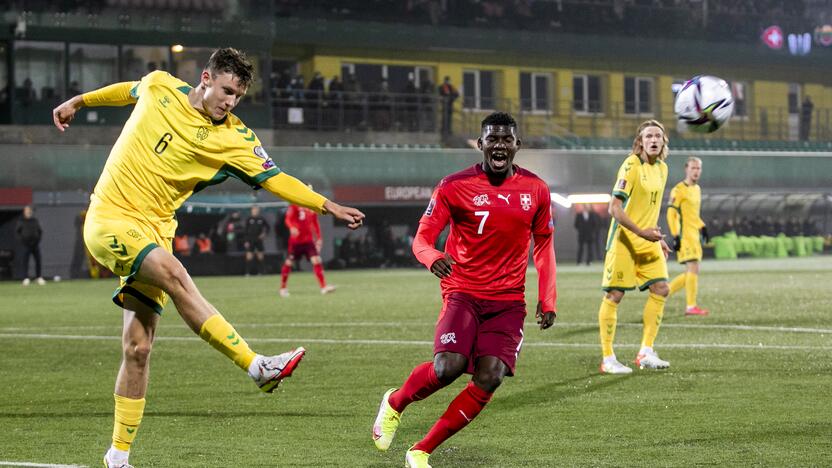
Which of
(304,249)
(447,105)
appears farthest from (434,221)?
(447,105)

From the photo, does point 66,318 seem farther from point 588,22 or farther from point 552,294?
point 588,22

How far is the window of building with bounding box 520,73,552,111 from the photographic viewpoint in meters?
55.2

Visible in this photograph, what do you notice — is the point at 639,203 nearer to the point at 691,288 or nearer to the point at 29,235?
the point at 691,288

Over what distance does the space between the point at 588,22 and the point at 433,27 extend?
8366 mm

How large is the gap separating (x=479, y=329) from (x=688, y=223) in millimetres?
13828

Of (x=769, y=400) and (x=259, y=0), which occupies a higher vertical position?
(x=259, y=0)

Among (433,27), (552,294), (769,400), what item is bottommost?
(769,400)

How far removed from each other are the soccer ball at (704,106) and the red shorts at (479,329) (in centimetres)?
603

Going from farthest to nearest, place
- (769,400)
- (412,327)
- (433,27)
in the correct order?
(433,27), (412,327), (769,400)

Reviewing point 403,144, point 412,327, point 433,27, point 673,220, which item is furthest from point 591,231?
point 412,327

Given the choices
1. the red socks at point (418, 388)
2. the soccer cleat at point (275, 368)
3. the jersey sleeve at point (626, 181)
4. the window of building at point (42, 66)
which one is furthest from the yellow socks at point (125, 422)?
the window of building at point (42, 66)

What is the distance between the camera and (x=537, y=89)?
5619cm

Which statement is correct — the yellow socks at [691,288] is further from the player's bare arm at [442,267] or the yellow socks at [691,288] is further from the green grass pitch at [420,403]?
the player's bare arm at [442,267]

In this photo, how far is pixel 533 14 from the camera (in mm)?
54875
